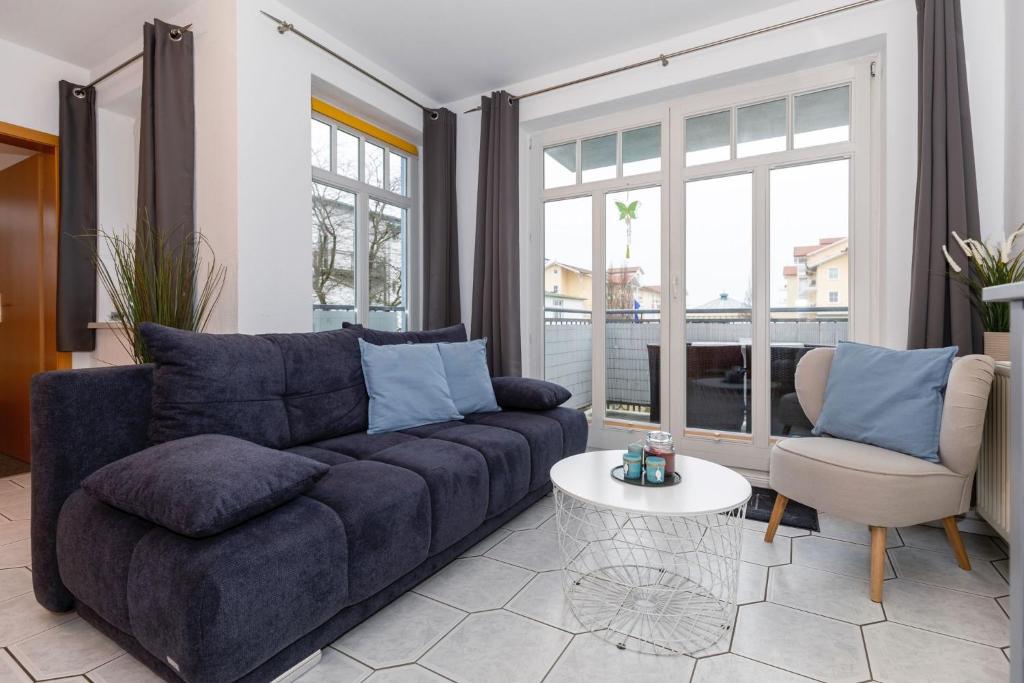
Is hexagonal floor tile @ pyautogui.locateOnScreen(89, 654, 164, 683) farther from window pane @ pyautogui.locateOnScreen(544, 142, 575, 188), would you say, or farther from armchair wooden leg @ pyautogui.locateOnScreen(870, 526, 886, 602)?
window pane @ pyautogui.locateOnScreen(544, 142, 575, 188)

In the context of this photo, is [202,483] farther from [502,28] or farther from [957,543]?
[502,28]

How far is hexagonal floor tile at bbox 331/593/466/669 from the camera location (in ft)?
4.57

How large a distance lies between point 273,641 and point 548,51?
10.9 ft

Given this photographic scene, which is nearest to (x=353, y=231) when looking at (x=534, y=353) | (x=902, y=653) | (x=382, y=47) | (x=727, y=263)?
(x=382, y=47)

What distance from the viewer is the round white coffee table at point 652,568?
56.7 inches

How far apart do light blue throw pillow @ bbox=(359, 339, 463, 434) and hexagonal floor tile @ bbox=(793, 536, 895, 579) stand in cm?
159

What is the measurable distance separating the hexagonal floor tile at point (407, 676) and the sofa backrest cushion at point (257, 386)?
3.01ft

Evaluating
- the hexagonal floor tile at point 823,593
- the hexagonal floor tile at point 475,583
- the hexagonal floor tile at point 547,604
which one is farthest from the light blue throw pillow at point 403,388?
the hexagonal floor tile at point 823,593

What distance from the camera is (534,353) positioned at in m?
3.68

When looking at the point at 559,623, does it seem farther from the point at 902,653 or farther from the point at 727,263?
the point at 727,263

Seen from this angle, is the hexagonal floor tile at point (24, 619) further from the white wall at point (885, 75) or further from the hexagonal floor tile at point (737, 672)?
the white wall at point (885, 75)

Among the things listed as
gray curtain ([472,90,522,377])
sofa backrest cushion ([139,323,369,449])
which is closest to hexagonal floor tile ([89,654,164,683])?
sofa backrest cushion ([139,323,369,449])

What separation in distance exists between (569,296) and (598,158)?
3.17 ft

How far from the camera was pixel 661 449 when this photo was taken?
1.67 metres
